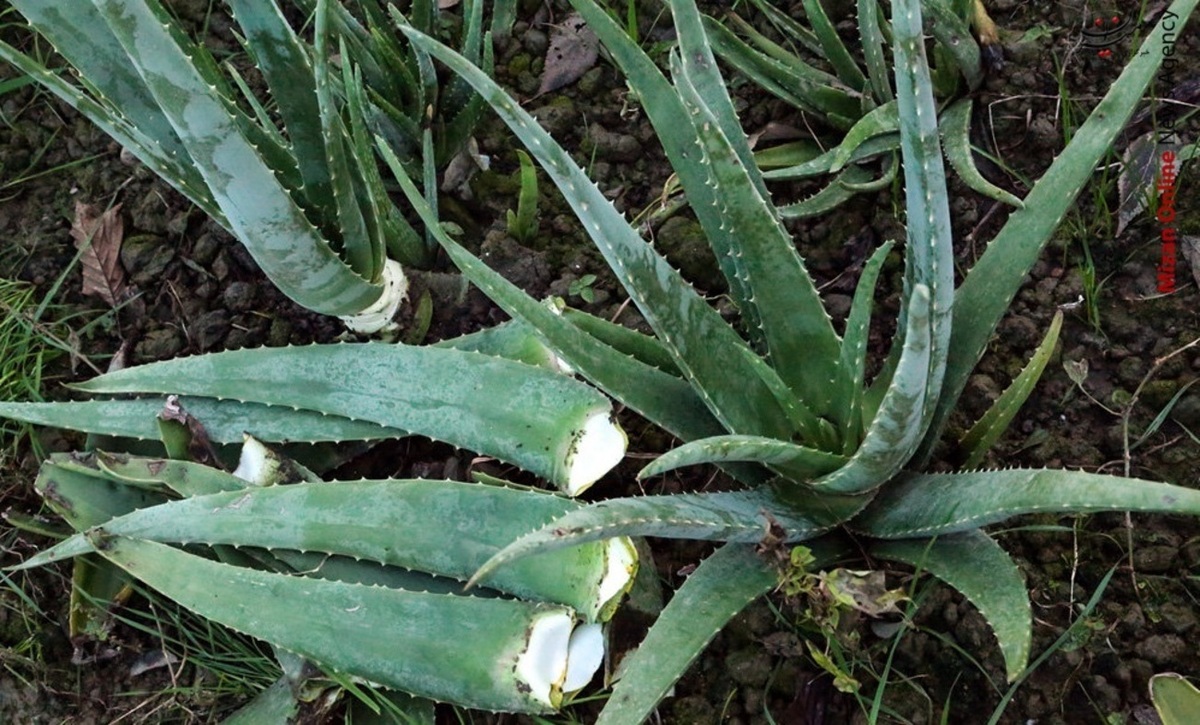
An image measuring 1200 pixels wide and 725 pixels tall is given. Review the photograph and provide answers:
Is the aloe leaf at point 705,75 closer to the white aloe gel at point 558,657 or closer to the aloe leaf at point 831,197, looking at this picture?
the aloe leaf at point 831,197

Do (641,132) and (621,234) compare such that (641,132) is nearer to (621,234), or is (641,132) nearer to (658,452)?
(658,452)

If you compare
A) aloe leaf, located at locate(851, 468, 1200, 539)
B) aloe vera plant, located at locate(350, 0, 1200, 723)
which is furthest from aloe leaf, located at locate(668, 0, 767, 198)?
aloe leaf, located at locate(851, 468, 1200, 539)

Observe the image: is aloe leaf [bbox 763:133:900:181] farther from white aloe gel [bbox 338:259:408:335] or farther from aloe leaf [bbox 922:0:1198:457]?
white aloe gel [bbox 338:259:408:335]

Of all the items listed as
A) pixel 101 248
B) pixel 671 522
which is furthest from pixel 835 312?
pixel 101 248

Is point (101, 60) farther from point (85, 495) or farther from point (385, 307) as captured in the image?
point (85, 495)

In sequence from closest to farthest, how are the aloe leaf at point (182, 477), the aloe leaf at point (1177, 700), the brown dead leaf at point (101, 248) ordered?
the aloe leaf at point (1177, 700) → the aloe leaf at point (182, 477) → the brown dead leaf at point (101, 248)

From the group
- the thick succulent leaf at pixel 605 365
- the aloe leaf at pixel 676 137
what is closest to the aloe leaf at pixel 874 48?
the aloe leaf at pixel 676 137

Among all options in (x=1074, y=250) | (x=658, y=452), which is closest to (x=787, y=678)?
(x=658, y=452)
